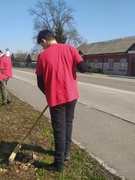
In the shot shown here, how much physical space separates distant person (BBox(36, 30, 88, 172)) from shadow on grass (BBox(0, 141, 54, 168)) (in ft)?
1.66

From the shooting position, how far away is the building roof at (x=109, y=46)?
4353cm

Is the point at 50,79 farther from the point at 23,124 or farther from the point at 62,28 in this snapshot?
the point at 62,28

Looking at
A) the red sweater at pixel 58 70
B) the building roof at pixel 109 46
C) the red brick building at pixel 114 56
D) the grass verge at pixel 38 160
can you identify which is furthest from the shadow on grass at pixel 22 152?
the building roof at pixel 109 46

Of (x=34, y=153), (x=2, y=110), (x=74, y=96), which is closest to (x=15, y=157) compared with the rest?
(x=34, y=153)

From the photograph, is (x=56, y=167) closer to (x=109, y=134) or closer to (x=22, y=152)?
(x=22, y=152)

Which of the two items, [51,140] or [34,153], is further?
[51,140]

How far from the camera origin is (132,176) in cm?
396

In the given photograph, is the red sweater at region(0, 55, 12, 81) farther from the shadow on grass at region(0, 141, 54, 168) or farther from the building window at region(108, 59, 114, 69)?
the building window at region(108, 59, 114, 69)

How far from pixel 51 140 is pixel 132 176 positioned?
182cm

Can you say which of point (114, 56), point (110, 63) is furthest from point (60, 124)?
point (110, 63)

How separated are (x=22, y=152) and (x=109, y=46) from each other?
4597cm

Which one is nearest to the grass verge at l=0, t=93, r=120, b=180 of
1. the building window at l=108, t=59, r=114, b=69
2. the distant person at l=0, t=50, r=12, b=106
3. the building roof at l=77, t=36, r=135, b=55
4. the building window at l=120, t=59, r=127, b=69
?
the distant person at l=0, t=50, r=12, b=106

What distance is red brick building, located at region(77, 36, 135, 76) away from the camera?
4091 centimetres

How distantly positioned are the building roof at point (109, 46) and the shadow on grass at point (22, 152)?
38.9m
